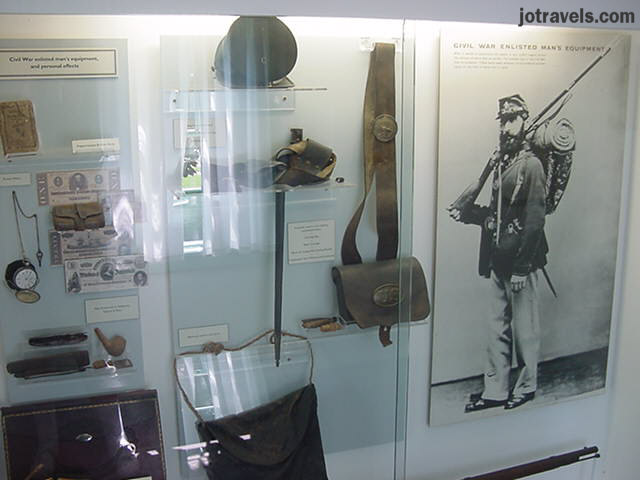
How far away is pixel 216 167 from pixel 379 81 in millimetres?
498

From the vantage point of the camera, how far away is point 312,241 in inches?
72.6

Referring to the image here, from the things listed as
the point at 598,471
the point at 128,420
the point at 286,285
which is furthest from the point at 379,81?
the point at 598,471

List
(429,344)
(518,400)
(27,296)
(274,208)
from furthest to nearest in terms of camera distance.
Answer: (518,400), (429,344), (274,208), (27,296)

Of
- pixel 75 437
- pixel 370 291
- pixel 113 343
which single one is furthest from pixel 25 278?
pixel 370 291

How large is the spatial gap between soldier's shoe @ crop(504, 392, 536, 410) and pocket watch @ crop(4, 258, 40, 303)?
1.55 metres

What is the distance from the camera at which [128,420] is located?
5.74ft

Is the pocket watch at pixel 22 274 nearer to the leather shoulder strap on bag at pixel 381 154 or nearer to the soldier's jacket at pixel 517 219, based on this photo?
the leather shoulder strap on bag at pixel 381 154

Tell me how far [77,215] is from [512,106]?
1295 millimetres

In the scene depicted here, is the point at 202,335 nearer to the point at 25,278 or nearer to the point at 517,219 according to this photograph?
the point at 25,278

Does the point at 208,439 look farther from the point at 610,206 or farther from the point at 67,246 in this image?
the point at 610,206

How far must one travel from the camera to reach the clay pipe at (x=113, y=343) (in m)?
1.69

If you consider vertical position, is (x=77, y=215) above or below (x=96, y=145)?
below

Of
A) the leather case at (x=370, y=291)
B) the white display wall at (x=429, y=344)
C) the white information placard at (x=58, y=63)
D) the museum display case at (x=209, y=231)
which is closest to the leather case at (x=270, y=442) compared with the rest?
the museum display case at (x=209, y=231)

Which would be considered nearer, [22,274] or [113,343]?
[22,274]
